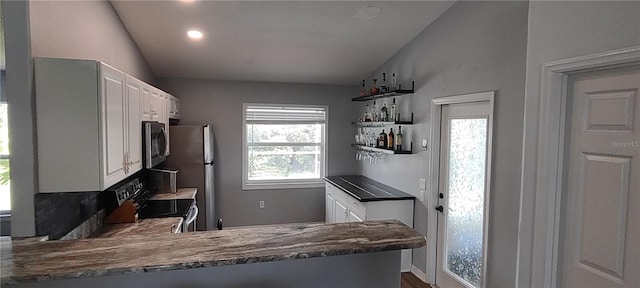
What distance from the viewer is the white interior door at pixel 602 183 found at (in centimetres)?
171

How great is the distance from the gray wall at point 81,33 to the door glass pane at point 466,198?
311cm

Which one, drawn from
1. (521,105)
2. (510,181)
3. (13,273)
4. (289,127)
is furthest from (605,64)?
(289,127)

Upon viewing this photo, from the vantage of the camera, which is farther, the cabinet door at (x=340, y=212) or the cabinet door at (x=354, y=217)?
the cabinet door at (x=340, y=212)

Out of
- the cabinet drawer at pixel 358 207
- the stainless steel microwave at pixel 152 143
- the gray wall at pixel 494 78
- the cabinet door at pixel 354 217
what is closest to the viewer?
the gray wall at pixel 494 78

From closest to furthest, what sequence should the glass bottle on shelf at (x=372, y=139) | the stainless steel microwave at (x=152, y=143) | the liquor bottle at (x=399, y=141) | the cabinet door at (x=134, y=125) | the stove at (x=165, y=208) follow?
the cabinet door at (x=134, y=125)
the stainless steel microwave at (x=152, y=143)
the stove at (x=165, y=208)
the liquor bottle at (x=399, y=141)
the glass bottle on shelf at (x=372, y=139)

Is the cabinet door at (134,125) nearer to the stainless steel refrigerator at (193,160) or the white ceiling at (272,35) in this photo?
the white ceiling at (272,35)

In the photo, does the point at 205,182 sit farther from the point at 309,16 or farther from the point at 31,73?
the point at 31,73

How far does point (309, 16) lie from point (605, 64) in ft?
7.63

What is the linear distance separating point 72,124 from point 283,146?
3.73 metres

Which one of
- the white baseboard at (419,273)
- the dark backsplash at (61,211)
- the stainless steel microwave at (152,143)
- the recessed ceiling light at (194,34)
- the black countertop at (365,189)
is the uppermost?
the recessed ceiling light at (194,34)

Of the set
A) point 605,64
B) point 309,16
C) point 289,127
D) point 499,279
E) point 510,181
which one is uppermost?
point 309,16

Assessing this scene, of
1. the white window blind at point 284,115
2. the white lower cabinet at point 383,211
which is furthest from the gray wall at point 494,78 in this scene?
the white window blind at point 284,115

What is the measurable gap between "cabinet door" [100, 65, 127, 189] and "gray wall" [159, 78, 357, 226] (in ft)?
9.17

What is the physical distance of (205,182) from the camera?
437 cm
